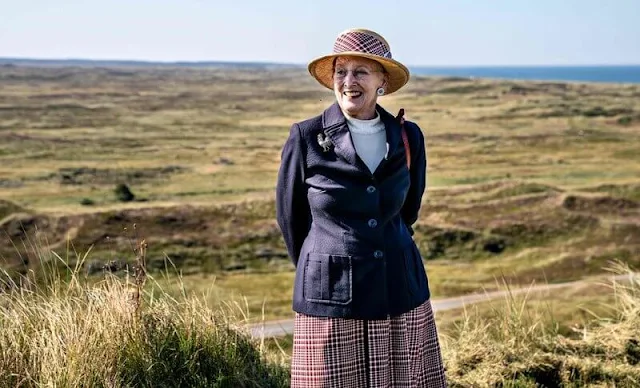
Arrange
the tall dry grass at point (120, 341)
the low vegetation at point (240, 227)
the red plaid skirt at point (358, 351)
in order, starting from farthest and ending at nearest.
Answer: the low vegetation at point (240, 227) → the tall dry grass at point (120, 341) → the red plaid skirt at point (358, 351)

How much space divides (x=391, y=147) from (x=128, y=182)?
52.0 meters

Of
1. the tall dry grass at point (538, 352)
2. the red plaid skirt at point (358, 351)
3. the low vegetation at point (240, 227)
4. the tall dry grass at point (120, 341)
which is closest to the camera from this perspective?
the red plaid skirt at point (358, 351)

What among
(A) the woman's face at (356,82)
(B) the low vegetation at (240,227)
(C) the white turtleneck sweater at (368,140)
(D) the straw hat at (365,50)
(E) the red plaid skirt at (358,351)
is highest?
(D) the straw hat at (365,50)

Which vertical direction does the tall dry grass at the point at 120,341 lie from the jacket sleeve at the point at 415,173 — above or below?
below

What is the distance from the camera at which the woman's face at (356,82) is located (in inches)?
126

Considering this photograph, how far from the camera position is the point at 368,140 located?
3.29 metres

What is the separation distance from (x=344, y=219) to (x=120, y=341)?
1380 millimetres

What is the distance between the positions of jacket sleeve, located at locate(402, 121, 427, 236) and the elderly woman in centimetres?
4

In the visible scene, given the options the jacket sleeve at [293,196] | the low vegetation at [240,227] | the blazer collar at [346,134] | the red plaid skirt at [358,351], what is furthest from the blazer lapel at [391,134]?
the low vegetation at [240,227]

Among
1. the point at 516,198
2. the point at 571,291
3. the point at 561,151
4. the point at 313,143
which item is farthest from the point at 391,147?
the point at 561,151

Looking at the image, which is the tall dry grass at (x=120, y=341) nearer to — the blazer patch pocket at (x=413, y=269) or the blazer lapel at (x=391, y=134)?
the blazer patch pocket at (x=413, y=269)

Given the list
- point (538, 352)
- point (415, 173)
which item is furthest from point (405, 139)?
point (538, 352)

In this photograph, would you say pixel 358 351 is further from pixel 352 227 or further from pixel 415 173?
pixel 415 173

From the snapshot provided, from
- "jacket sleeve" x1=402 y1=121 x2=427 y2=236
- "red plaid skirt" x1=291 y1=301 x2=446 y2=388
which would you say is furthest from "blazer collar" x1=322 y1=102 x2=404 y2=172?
"red plaid skirt" x1=291 y1=301 x2=446 y2=388
